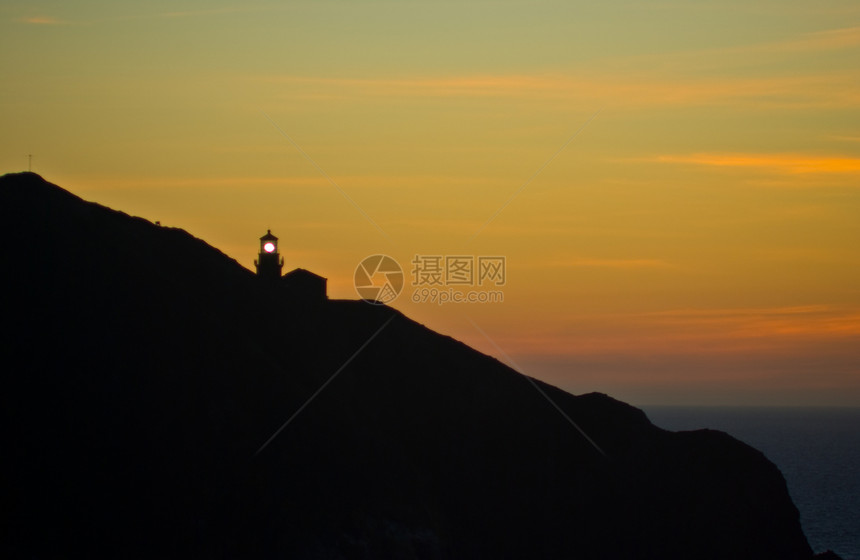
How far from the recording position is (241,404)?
65625 mm

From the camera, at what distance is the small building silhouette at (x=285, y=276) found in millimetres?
86000

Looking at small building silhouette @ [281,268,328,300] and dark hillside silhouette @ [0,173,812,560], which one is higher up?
small building silhouette @ [281,268,328,300]

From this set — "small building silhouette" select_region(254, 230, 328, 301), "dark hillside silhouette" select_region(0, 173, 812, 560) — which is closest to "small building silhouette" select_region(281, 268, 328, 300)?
"small building silhouette" select_region(254, 230, 328, 301)

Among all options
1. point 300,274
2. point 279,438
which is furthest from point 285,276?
point 279,438

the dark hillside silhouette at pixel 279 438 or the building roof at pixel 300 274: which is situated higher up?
the building roof at pixel 300 274

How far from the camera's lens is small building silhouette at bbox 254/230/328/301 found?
282 feet

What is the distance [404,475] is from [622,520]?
16.5 m

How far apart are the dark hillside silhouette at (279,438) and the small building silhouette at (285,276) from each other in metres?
2.68

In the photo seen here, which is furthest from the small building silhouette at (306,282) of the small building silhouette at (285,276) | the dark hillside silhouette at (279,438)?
the dark hillside silhouette at (279,438)

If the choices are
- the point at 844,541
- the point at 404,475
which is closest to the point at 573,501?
the point at 404,475

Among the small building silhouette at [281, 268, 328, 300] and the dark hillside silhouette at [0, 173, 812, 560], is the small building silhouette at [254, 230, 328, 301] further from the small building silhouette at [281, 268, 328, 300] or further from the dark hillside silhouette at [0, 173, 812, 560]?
the dark hillside silhouette at [0, 173, 812, 560]

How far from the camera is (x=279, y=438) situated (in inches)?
2544

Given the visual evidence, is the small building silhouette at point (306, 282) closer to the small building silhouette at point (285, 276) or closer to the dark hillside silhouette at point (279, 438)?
the small building silhouette at point (285, 276)

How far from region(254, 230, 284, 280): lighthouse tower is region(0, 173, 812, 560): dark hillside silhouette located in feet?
13.0
